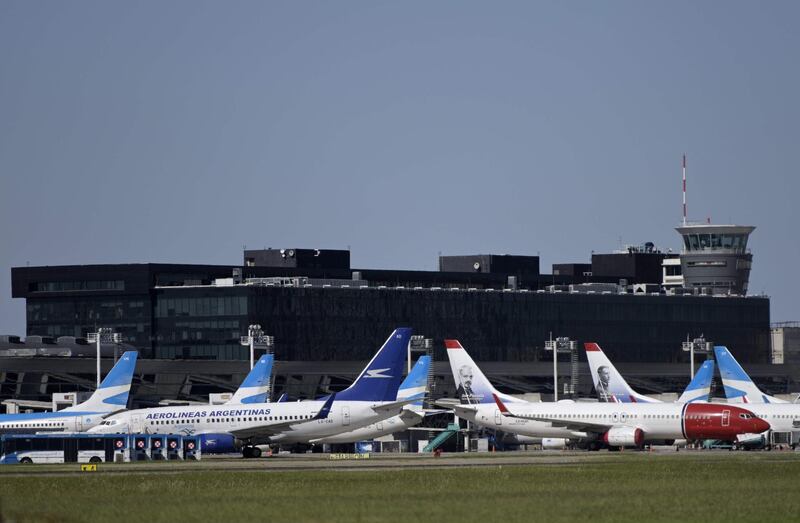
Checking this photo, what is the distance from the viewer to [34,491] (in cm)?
7638

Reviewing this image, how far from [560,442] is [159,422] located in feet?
140

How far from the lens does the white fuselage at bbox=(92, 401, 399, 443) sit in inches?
4660

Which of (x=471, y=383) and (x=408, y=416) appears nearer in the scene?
(x=408, y=416)

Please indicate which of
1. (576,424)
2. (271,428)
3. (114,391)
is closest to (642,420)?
(576,424)

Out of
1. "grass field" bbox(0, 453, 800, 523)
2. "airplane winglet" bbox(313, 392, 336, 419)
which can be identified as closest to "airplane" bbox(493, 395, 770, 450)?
"airplane winglet" bbox(313, 392, 336, 419)

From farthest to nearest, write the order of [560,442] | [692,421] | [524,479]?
[560,442] → [692,421] → [524,479]

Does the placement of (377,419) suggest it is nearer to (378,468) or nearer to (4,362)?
(378,468)

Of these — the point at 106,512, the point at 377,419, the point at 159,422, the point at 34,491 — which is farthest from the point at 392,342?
the point at 106,512

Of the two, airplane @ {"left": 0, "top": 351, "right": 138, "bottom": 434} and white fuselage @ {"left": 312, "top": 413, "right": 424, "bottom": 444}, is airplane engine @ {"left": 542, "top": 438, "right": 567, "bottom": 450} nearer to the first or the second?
white fuselage @ {"left": 312, "top": 413, "right": 424, "bottom": 444}

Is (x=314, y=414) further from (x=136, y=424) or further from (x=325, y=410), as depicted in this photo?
(x=136, y=424)

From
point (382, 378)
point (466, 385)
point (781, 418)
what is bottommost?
point (781, 418)

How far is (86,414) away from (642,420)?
1800 inches

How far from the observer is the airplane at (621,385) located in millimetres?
161875

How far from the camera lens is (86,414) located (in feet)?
431
